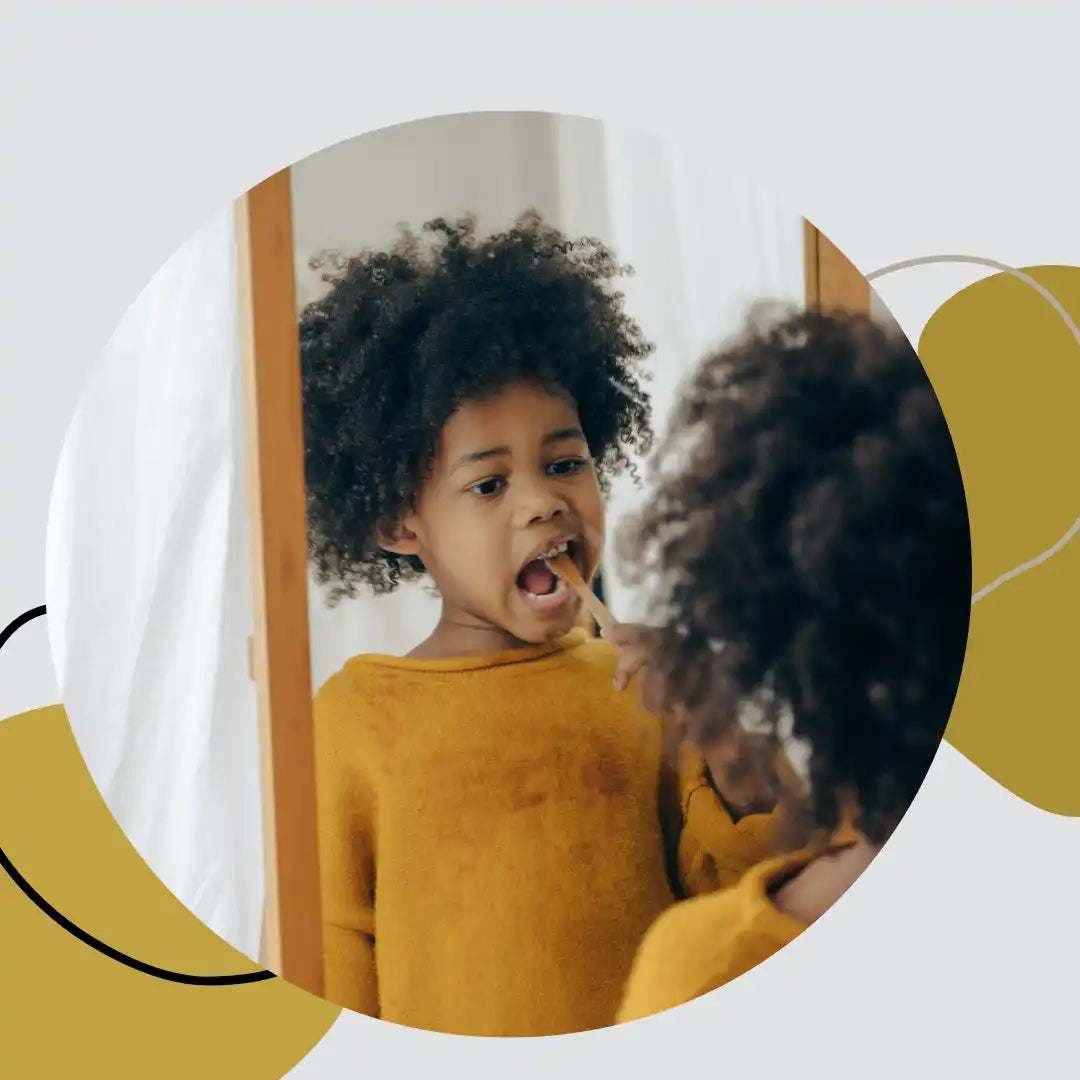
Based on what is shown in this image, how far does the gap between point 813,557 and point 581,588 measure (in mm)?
186

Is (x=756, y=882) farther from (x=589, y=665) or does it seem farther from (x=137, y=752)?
(x=137, y=752)

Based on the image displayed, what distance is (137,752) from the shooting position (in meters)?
1.12

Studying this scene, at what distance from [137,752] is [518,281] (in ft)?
1.57

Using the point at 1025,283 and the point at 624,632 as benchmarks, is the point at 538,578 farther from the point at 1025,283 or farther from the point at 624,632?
the point at 1025,283

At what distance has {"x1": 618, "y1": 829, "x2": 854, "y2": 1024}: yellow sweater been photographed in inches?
44.1

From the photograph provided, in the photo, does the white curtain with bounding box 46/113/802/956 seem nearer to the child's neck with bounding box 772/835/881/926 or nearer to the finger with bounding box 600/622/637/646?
the finger with bounding box 600/622/637/646

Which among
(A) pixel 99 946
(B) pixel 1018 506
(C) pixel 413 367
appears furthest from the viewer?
(B) pixel 1018 506

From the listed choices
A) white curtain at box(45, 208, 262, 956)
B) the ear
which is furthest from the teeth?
white curtain at box(45, 208, 262, 956)

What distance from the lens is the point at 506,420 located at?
1084 millimetres

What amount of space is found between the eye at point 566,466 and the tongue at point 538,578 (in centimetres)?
→ 7

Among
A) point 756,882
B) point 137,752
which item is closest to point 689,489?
point 756,882

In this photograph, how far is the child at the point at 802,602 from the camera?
111 centimetres

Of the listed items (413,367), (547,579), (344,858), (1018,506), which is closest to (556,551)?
(547,579)

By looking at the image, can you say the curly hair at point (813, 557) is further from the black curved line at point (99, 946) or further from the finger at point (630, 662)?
the black curved line at point (99, 946)
